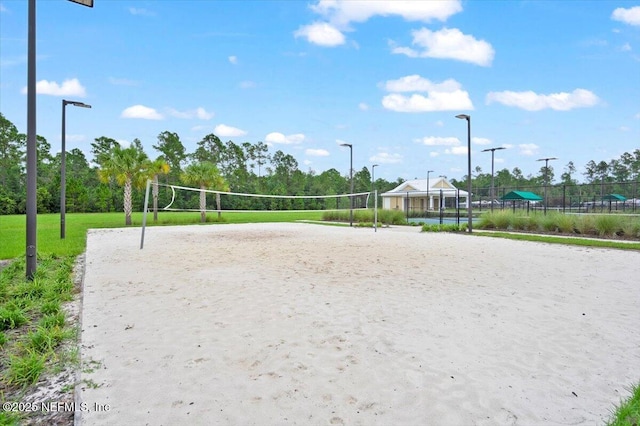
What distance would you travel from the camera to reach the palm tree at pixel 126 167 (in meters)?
24.5

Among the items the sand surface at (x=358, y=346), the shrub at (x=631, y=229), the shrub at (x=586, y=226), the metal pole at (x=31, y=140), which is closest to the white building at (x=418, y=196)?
the shrub at (x=586, y=226)

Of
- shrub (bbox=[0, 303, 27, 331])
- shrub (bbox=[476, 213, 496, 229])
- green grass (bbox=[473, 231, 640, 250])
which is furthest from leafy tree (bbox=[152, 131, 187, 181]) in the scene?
shrub (bbox=[0, 303, 27, 331])

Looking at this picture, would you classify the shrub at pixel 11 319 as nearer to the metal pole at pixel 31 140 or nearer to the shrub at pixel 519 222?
the metal pole at pixel 31 140

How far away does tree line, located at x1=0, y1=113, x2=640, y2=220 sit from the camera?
1043 inches

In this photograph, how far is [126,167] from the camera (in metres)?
24.6

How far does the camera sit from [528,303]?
5137 mm

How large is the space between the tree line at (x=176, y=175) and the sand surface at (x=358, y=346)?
20.8 metres

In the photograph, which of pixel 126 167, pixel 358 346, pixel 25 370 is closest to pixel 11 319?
pixel 25 370

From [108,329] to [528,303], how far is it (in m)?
5.27

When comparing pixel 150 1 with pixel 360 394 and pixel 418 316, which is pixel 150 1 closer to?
pixel 418 316

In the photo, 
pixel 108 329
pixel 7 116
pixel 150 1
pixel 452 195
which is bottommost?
pixel 108 329

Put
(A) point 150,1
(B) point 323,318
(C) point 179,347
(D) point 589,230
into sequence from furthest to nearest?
(D) point 589,230 → (A) point 150,1 → (B) point 323,318 → (C) point 179,347

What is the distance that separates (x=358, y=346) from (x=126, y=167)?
82.3ft

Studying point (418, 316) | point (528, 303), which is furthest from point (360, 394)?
point (528, 303)
